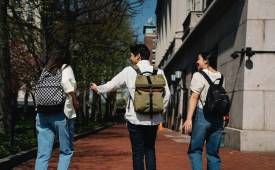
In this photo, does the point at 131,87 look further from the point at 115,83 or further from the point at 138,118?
the point at 138,118

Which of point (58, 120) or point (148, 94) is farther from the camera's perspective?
point (58, 120)

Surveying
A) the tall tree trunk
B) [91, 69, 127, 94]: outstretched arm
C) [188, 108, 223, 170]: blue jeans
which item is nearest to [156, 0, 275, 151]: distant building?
the tall tree trunk

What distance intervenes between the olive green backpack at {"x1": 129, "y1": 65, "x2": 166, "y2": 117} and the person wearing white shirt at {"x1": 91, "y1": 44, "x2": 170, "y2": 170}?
99 millimetres

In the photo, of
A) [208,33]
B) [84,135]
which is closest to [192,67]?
[208,33]


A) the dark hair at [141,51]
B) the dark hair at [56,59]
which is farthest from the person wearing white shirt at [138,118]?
the dark hair at [56,59]

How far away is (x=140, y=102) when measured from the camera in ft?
19.2

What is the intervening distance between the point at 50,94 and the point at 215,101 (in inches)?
76.8

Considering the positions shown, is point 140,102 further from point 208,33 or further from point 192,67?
point 192,67

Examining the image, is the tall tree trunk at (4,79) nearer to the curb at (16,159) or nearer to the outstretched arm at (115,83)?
the curb at (16,159)

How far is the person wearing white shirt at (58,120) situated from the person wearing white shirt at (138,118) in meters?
0.35

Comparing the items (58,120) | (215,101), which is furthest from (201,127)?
(58,120)

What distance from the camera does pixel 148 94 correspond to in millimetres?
5887

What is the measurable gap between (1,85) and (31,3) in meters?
3.71

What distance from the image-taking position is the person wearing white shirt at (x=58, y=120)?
6191 mm
